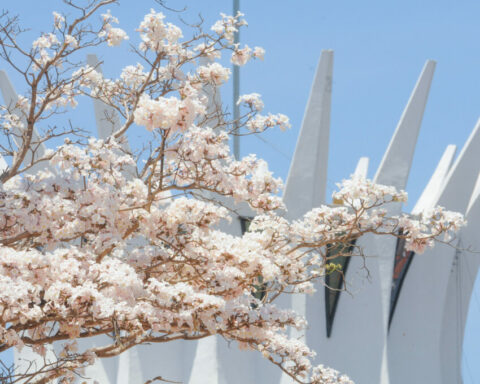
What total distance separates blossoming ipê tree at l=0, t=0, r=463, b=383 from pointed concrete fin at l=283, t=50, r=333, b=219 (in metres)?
10.1

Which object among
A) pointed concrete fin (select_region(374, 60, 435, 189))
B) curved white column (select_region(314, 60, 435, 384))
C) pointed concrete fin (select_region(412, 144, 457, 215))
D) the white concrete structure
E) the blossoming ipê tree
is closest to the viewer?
the blossoming ipê tree

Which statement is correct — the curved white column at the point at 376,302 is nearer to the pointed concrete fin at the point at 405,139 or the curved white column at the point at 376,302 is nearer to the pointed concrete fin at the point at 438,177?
the pointed concrete fin at the point at 405,139

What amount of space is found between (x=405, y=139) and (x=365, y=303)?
428cm

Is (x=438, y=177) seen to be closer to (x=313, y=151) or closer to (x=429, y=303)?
(x=429, y=303)

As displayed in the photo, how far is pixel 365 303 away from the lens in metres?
18.6

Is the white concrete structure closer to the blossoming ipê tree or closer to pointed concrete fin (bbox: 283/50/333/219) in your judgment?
pointed concrete fin (bbox: 283/50/333/219)

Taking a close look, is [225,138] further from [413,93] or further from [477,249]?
[477,249]

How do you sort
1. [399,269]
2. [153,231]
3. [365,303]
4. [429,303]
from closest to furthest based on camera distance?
1. [153,231]
2. [365,303]
3. [429,303]
4. [399,269]

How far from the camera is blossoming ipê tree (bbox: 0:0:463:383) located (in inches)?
212

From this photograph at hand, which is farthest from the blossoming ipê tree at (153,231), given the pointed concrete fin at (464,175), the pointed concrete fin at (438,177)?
the pointed concrete fin at (438,177)

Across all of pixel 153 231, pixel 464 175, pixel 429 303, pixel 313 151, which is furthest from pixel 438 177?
pixel 153 231

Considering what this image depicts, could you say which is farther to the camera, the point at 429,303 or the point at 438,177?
the point at 438,177

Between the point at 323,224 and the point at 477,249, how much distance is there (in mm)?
13639

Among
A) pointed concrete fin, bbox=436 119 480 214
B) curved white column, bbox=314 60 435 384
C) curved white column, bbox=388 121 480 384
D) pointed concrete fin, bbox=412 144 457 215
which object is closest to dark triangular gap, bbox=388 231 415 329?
curved white column, bbox=388 121 480 384
